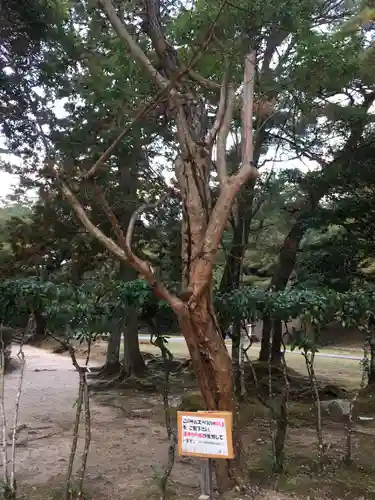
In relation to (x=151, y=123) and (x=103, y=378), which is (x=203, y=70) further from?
(x=103, y=378)

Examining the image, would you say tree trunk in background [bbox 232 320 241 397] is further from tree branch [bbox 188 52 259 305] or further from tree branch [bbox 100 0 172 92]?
tree branch [bbox 100 0 172 92]

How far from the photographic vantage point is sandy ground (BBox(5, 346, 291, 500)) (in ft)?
14.8

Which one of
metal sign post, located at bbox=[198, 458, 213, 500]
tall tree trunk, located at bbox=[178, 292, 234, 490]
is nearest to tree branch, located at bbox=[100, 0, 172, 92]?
tall tree trunk, located at bbox=[178, 292, 234, 490]

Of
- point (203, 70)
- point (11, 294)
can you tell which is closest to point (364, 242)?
point (203, 70)

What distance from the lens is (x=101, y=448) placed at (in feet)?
19.8

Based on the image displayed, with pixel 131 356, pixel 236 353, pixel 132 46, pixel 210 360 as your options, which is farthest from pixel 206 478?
pixel 131 356

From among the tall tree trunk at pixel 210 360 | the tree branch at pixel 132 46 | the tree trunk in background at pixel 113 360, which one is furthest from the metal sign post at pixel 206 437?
the tree trunk in background at pixel 113 360

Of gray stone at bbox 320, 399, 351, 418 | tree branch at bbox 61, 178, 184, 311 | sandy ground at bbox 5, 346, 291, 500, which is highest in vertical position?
tree branch at bbox 61, 178, 184, 311

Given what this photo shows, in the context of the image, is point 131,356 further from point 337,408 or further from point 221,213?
point 221,213

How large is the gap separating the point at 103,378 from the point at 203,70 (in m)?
8.64

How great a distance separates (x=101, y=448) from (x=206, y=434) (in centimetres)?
328

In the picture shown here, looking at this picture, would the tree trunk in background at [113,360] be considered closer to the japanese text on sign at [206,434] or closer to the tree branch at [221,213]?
the tree branch at [221,213]

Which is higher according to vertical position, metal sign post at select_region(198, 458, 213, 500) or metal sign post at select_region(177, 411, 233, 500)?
metal sign post at select_region(177, 411, 233, 500)

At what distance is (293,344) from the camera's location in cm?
489
